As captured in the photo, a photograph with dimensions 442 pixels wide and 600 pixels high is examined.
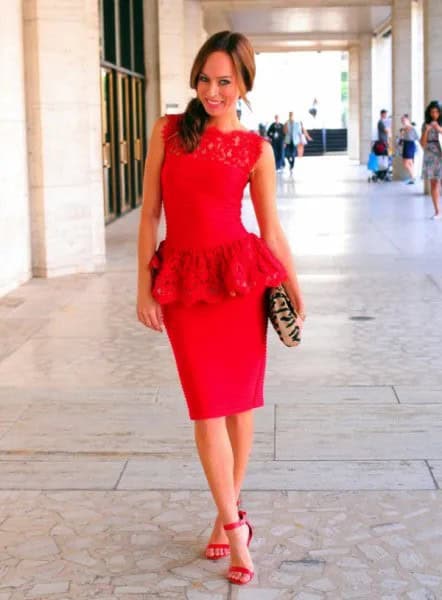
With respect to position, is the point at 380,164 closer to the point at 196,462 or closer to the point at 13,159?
the point at 13,159

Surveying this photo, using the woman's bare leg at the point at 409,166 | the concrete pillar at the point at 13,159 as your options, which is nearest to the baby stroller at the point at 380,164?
the woman's bare leg at the point at 409,166

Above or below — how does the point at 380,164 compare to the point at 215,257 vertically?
above

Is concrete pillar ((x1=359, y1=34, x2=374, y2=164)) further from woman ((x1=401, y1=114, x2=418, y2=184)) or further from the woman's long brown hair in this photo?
the woman's long brown hair

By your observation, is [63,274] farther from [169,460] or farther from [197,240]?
[197,240]

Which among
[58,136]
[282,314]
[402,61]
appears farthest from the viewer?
[402,61]

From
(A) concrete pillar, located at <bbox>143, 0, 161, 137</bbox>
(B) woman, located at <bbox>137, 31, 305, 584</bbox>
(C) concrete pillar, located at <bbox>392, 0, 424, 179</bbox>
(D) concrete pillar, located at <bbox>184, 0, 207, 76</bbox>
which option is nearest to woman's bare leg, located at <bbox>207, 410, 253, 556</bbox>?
(B) woman, located at <bbox>137, 31, 305, 584</bbox>

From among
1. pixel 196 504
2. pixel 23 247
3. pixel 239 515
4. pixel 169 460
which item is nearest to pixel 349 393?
pixel 169 460

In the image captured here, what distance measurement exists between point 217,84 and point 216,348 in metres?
0.87

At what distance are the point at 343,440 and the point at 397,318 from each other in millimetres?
3600

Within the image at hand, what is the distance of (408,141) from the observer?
26953 millimetres

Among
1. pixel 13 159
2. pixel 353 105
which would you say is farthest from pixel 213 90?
pixel 353 105

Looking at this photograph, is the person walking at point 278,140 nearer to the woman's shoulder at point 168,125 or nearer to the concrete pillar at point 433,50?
the concrete pillar at point 433,50

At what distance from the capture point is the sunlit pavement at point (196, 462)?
404cm

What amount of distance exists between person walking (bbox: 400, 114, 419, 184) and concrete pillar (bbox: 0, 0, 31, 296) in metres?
16.7
